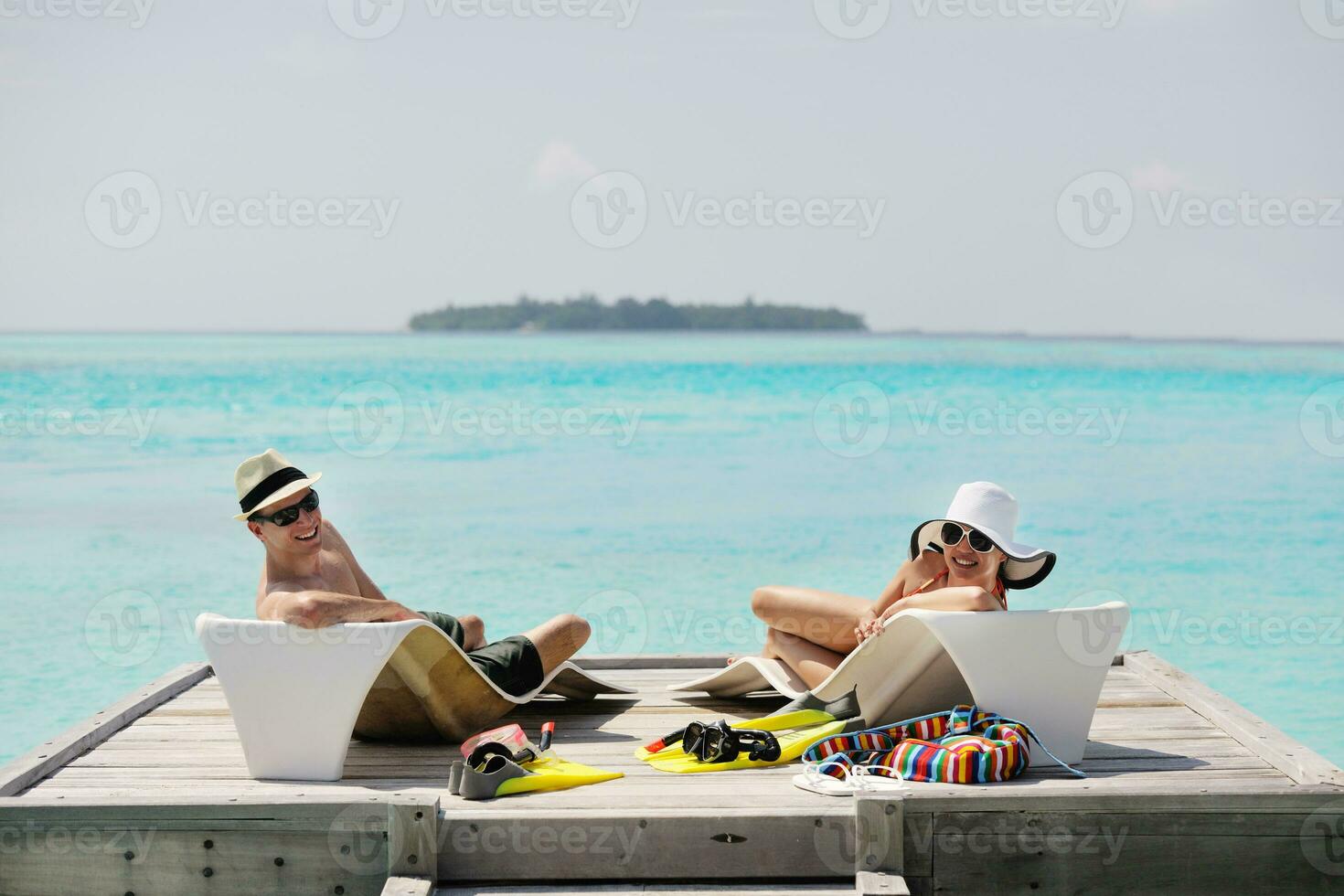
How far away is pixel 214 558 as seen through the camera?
17.7 metres

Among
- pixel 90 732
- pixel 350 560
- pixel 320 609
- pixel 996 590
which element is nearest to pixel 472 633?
pixel 350 560

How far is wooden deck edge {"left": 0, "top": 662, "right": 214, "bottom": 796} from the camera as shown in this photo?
488 cm

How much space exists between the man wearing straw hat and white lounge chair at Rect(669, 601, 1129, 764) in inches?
51.8

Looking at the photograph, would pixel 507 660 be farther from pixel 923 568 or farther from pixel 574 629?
pixel 923 568

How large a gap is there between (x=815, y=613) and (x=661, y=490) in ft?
61.4

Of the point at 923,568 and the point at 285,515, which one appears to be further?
the point at 923,568

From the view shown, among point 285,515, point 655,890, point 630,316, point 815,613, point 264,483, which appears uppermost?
point 630,316

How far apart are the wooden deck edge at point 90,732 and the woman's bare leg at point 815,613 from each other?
105 inches

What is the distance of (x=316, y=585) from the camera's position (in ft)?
17.5

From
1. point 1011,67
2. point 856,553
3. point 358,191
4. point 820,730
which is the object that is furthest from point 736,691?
point 358,191

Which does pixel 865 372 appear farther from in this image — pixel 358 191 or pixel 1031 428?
pixel 358 191

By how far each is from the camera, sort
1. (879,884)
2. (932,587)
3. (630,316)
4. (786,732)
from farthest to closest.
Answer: (630,316) < (932,587) < (786,732) < (879,884)

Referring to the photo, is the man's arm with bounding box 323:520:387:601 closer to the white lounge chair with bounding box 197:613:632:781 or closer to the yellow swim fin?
the white lounge chair with bounding box 197:613:632:781

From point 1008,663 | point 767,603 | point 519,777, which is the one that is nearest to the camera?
point 519,777
